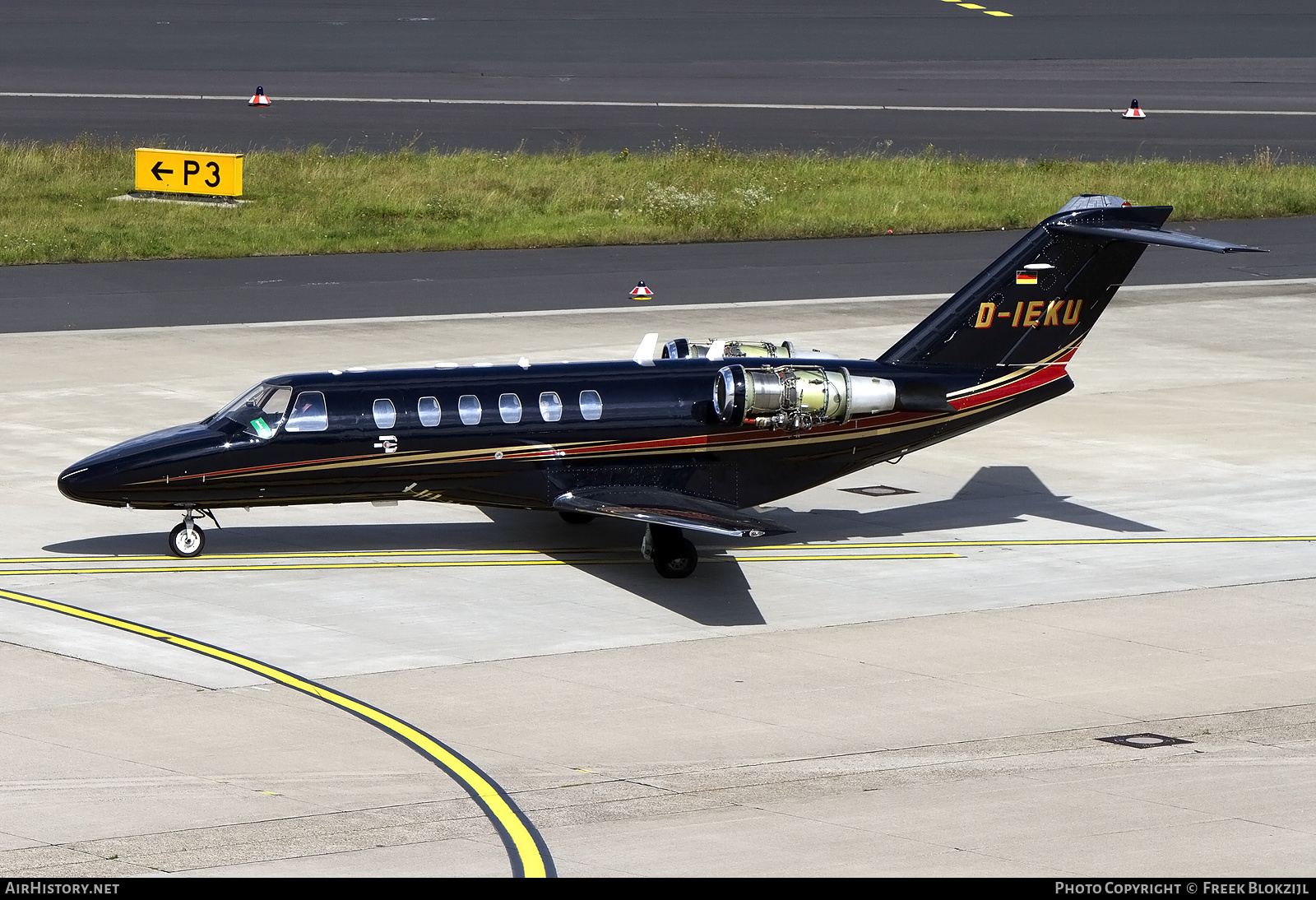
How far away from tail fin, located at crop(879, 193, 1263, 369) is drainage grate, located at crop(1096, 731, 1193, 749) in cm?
1019

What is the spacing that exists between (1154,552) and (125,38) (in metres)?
79.3

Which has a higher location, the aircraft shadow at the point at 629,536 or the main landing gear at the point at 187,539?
the main landing gear at the point at 187,539

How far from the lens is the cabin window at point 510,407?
26.8 meters

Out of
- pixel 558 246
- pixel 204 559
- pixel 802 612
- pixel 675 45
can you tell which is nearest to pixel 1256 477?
pixel 802 612

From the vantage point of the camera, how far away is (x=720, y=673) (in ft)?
72.6

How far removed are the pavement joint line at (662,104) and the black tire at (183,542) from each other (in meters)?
51.8

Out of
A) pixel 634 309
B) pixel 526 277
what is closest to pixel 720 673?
pixel 634 309

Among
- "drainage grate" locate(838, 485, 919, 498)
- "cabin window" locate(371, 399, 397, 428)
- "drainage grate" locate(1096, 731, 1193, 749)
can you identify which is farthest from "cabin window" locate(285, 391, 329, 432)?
"drainage grate" locate(1096, 731, 1193, 749)

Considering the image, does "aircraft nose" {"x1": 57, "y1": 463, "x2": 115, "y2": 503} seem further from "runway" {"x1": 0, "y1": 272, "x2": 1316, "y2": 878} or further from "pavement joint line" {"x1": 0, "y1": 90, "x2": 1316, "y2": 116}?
"pavement joint line" {"x1": 0, "y1": 90, "x2": 1316, "y2": 116}

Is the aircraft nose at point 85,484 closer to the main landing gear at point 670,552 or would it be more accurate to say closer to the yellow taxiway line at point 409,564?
the yellow taxiway line at point 409,564

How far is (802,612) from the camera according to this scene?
2489cm

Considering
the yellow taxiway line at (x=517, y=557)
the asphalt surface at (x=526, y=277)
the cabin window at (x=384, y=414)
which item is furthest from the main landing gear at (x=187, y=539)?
the asphalt surface at (x=526, y=277)

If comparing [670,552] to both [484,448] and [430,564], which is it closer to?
[484,448]

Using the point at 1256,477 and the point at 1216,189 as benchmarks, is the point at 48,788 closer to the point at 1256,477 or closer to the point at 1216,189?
the point at 1256,477
